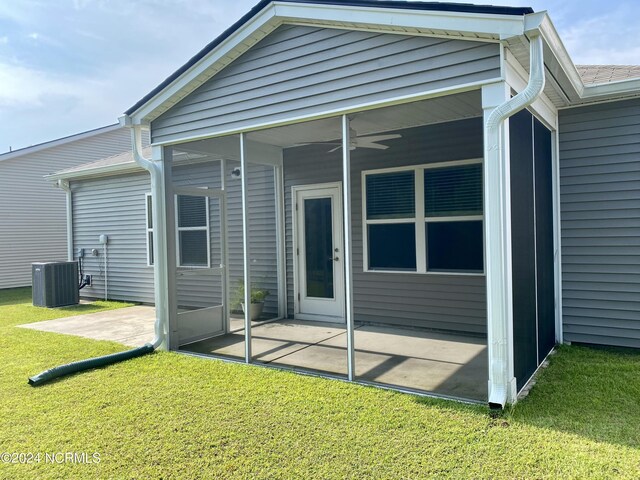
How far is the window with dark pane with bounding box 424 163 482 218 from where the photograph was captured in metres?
5.32

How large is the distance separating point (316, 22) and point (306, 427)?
10.9 ft

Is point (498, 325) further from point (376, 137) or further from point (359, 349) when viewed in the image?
point (376, 137)

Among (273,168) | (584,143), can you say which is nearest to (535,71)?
(584,143)

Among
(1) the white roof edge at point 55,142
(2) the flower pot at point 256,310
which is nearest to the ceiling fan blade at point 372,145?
(2) the flower pot at point 256,310

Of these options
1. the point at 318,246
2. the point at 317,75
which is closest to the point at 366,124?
the point at 317,75

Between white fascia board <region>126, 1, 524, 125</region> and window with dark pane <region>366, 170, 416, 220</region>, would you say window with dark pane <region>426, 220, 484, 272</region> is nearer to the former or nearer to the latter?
window with dark pane <region>366, 170, 416, 220</region>

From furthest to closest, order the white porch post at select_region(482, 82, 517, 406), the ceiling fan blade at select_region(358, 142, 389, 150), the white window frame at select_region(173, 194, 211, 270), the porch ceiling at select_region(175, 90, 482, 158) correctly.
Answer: the ceiling fan blade at select_region(358, 142, 389, 150) < the white window frame at select_region(173, 194, 211, 270) < the porch ceiling at select_region(175, 90, 482, 158) < the white porch post at select_region(482, 82, 517, 406)

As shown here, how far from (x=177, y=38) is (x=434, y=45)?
24.8ft

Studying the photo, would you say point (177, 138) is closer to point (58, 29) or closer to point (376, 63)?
point (376, 63)

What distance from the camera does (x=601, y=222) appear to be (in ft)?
15.5

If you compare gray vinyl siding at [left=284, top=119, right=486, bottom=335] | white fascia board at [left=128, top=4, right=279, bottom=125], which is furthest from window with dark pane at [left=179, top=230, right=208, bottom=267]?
gray vinyl siding at [left=284, top=119, right=486, bottom=335]

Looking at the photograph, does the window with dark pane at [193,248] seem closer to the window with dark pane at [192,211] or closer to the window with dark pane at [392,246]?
the window with dark pane at [192,211]

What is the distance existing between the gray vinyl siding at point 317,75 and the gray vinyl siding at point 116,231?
14.0 ft

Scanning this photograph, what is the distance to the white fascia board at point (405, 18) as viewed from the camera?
118 inches
